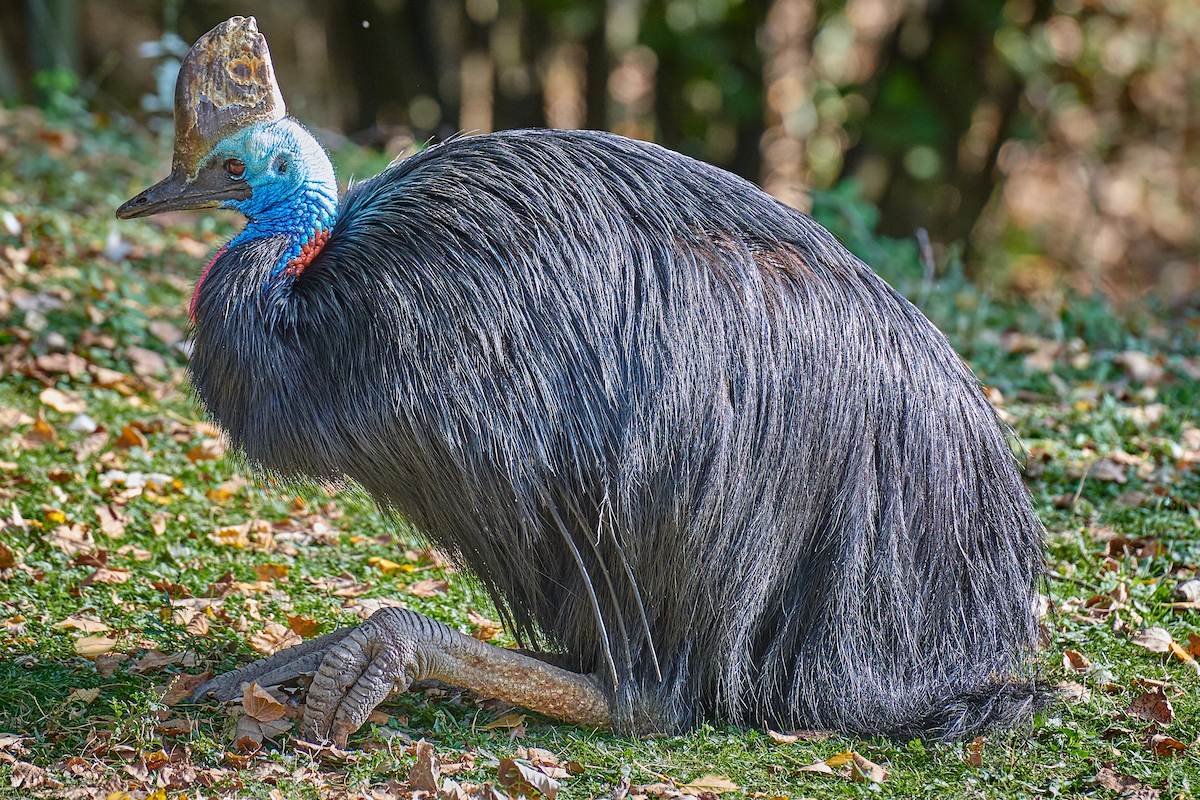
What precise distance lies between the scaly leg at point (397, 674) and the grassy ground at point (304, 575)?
75 mm

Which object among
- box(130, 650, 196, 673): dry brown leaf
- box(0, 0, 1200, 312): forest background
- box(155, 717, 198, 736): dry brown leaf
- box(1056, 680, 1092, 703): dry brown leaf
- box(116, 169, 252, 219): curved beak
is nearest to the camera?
box(155, 717, 198, 736): dry brown leaf

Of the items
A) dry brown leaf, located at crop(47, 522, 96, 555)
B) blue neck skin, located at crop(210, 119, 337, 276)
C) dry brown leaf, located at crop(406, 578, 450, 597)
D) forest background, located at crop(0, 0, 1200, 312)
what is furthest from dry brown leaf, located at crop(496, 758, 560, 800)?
forest background, located at crop(0, 0, 1200, 312)

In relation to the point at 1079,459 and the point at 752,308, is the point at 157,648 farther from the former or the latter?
the point at 1079,459

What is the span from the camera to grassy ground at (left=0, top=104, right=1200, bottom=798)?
9.16 ft

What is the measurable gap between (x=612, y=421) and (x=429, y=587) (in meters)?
1.29

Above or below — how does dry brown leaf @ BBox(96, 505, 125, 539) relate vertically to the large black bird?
below

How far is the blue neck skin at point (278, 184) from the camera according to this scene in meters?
2.96

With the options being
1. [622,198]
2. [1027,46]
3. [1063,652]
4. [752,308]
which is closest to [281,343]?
[622,198]

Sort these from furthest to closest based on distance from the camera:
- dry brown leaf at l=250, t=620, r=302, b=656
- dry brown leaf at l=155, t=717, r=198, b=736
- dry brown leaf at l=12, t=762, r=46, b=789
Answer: dry brown leaf at l=250, t=620, r=302, b=656
dry brown leaf at l=155, t=717, r=198, b=736
dry brown leaf at l=12, t=762, r=46, b=789

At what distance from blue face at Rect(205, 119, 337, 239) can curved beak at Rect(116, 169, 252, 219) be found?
19mm

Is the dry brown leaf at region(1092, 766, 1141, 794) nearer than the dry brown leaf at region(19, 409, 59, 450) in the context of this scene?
Yes

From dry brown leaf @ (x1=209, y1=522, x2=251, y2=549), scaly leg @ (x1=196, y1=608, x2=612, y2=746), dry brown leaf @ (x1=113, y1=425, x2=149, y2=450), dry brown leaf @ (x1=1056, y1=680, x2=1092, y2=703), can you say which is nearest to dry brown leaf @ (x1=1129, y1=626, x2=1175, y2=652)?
dry brown leaf @ (x1=1056, y1=680, x2=1092, y2=703)

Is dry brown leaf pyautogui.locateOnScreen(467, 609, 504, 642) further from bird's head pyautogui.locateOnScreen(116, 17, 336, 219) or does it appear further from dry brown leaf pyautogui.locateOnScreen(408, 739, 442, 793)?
bird's head pyautogui.locateOnScreen(116, 17, 336, 219)

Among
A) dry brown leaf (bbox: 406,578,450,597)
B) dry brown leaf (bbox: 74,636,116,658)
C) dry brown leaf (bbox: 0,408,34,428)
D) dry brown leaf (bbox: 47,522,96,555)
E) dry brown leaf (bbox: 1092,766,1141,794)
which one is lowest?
dry brown leaf (bbox: 1092,766,1141,794)
